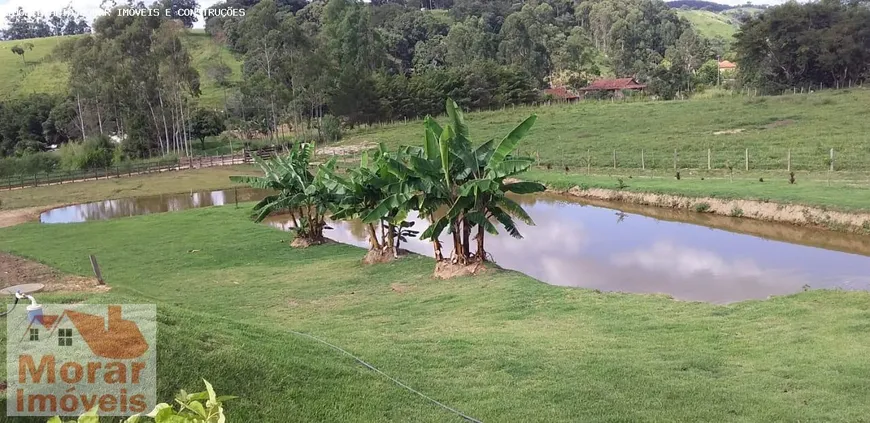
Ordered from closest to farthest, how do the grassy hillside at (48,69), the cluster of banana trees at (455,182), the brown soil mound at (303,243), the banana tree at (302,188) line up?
the cluster of banana trees at (455,182), the banana tree at (302,188), the brown soil mound at (303,243), the grassy hillside at (48,69)

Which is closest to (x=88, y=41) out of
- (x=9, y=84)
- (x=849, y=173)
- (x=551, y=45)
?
(x=9, y=84)

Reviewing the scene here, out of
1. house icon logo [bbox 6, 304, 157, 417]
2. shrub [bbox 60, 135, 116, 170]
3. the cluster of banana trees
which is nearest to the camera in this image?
house icon logo [bbox 6, 304, 157, 417]

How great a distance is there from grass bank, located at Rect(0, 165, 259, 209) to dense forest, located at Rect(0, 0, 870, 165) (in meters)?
9.24

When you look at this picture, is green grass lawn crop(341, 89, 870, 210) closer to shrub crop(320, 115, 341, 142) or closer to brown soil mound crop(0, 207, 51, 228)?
shrub crop(320, 115, 341, 142)

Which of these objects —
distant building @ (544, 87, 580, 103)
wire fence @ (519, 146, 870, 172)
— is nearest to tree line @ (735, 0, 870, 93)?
distant building @ (544, 87, 580, 103)

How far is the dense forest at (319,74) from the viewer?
48.8 metres

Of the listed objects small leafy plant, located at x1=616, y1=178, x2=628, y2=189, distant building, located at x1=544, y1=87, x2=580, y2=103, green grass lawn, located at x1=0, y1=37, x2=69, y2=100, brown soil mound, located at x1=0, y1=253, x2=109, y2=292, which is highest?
green grass lawn, located at x1=0, y1=37, x2=69, y2=100

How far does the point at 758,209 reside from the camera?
20.0 meters

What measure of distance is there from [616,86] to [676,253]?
59.1m

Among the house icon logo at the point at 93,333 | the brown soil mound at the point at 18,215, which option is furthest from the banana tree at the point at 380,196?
the brown soil mound at the point at 18,215

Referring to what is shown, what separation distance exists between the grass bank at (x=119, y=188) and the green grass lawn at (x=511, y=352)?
26170 millimetres

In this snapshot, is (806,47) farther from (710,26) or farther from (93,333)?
(710,26)

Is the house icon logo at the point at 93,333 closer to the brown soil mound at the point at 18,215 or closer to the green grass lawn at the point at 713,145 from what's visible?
the green grass lawn at the point at 713,145

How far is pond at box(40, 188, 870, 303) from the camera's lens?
43.7 ft
